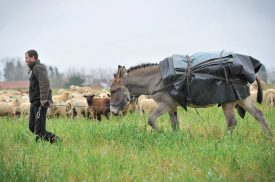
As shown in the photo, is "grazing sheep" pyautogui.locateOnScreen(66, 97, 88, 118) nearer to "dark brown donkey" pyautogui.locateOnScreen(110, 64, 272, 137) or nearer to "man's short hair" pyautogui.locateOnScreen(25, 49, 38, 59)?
"dark brown donkey" pyautogui.locateOnScreen(110, 64, 272, 137)

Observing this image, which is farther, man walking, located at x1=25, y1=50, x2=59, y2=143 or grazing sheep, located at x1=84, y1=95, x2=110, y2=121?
grazing sheep, located at x1=84, y1=95, x2=110, y2=121

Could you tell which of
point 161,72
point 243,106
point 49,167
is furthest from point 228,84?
point 49,167

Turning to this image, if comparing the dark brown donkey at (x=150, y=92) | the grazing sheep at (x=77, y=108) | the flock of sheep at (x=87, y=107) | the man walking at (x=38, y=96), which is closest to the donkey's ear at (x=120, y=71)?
the dark brown donkey at (x=150, y=92)

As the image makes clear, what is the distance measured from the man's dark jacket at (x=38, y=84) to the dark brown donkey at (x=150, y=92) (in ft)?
→ 7.21

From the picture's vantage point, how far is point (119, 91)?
504 inches

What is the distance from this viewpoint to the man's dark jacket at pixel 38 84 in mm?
11050

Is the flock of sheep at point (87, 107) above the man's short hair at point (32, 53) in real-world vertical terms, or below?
below

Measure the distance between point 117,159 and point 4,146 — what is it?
2.98 metres

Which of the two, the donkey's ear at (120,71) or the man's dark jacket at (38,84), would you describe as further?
the donkey's ear at (120,71)

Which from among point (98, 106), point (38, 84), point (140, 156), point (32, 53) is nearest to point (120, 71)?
point (38, 84)

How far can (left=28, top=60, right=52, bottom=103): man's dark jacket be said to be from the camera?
11.1 meters

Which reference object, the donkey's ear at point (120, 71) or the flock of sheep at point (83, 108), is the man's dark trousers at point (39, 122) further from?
the flock of sheep at point (83, 108)

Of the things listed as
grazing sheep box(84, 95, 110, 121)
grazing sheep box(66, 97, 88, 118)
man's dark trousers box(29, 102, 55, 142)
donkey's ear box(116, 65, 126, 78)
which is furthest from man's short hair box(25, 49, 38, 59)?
grazing sheep box(66, 97, 88, 118)

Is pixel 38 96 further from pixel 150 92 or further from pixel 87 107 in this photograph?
pixel 87 107
